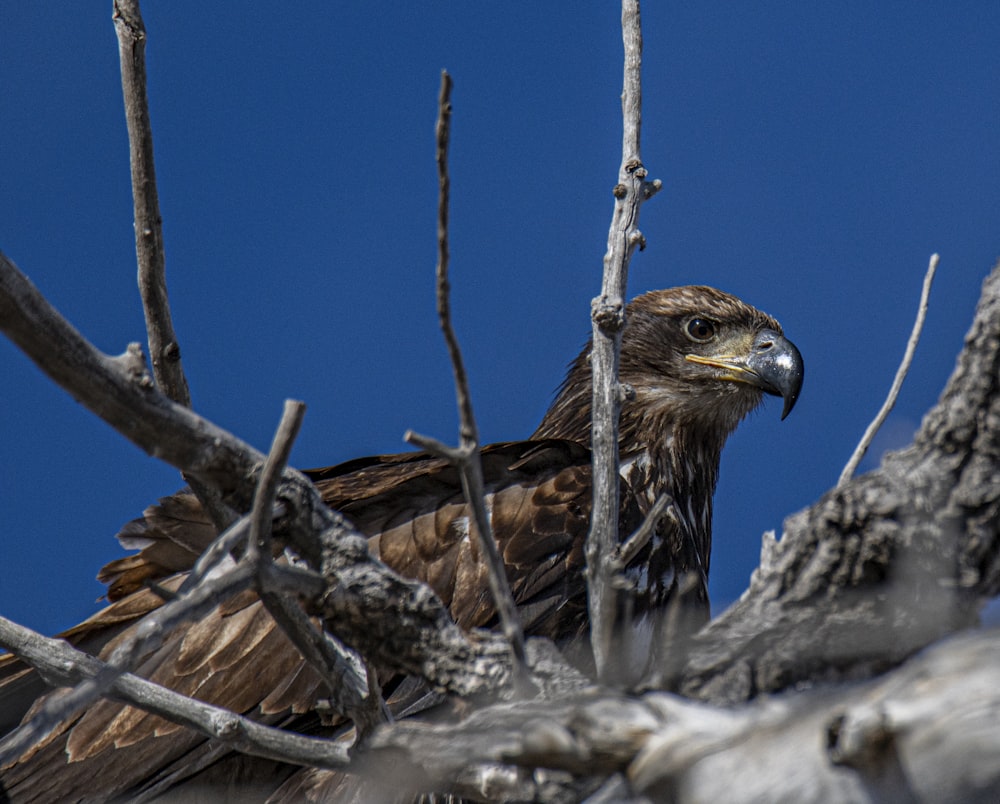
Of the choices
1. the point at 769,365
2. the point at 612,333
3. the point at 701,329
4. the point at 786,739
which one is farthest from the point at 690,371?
the point at 786,739

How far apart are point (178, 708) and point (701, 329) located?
13.8 feet

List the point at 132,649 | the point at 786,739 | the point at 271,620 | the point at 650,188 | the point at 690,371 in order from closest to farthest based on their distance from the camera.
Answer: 1. the point at 786,739
2. the point at 132,649
3. the point at 650,188
4. the point at 271,620
5. the point at 690,371

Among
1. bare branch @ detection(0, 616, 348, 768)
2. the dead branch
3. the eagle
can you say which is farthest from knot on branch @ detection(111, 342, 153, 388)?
the eagle

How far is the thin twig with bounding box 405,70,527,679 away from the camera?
197cm

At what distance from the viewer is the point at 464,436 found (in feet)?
6.66

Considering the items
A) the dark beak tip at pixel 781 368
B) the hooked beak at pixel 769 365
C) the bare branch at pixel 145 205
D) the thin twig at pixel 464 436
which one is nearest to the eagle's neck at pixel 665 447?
the hooked beak at pixel 769 365

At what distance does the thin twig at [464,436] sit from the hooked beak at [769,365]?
400cm

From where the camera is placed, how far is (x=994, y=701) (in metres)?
1.53

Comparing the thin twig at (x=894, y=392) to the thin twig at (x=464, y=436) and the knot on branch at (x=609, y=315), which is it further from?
the thin twig at (x=464, y=436)

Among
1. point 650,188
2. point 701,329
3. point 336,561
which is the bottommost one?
point 336,561

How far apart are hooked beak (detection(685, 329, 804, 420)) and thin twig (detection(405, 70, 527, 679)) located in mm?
4003

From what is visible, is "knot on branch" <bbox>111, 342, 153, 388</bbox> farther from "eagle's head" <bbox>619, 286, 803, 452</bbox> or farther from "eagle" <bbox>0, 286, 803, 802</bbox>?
"eagle's head" <bbox>619, 286, 803, 452</bbox>

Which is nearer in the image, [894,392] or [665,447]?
[894,392]

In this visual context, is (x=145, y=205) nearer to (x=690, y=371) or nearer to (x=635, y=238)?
(x=635, y=238)
